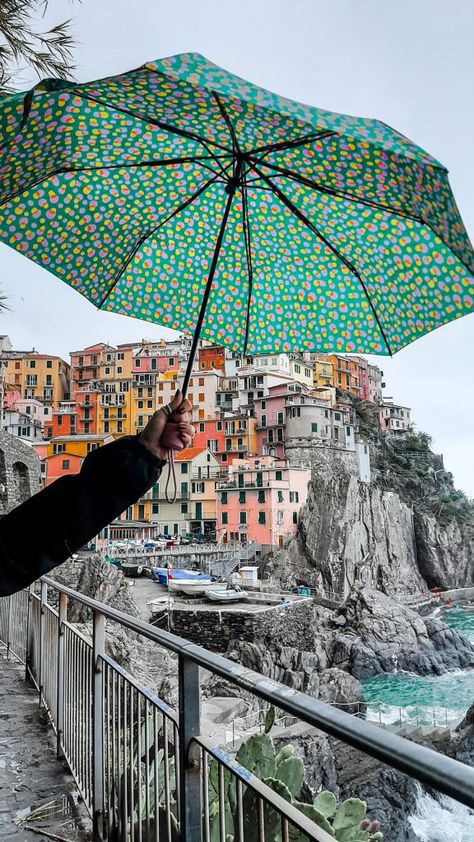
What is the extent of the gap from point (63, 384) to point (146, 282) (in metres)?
58.7

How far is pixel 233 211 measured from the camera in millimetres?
2387

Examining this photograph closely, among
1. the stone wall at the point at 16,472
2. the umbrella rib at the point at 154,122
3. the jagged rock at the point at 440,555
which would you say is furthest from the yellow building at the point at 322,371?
the umbrella rib at the point at 154,122

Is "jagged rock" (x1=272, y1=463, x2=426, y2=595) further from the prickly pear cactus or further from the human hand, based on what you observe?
the human hand

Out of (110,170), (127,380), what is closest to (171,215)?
(110,170)

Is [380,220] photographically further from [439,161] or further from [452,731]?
[452,731]

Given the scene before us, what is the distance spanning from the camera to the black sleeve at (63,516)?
40.4 inches

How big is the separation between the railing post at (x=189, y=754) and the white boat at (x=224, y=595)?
26.8 metres

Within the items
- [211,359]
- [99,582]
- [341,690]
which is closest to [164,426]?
[99,582]

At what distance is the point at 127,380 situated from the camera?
53.5 meters

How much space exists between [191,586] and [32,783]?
85.8 feet

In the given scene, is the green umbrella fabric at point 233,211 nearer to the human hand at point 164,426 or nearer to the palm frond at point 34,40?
the human hand at point 164,426

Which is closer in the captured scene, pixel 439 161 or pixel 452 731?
pixel 439 161

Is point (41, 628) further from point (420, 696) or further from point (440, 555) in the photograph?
point (440, 555)

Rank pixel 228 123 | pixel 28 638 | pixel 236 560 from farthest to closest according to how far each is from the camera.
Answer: pixel 236 560, pixel 28 638, pixel 228 123
